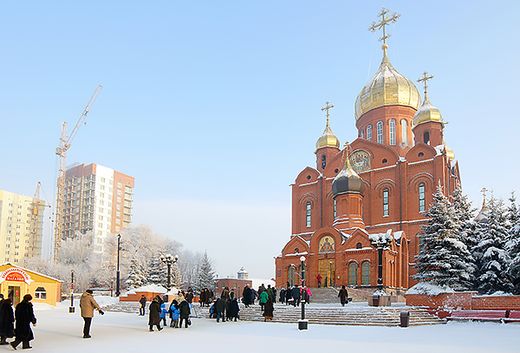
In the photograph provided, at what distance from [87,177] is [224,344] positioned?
103060 millimetres

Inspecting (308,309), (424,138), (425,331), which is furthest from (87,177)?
(425,331)

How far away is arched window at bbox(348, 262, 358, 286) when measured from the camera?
37906mm

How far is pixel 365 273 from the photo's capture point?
37344 mm

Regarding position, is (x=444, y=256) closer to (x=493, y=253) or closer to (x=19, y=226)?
(x=493, y=253)

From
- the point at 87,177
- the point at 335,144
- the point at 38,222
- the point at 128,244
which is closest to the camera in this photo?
the point at 335,144

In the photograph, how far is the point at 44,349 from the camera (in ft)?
42.7

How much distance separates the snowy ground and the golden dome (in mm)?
32418

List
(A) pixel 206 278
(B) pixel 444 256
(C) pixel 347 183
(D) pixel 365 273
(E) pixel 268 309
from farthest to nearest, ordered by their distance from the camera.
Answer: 1. (A) pixel 206 278
2. (C) pixel 347 183
3. (D) pixel 365 273
4. (B) pixel 444 256
5. (E) pixel 268 309

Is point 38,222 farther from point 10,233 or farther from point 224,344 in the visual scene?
point 224,344

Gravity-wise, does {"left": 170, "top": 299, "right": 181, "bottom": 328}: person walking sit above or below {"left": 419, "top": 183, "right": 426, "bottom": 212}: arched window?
below

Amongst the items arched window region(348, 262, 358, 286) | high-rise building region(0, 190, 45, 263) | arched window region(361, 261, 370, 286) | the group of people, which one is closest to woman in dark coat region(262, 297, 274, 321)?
the group of people

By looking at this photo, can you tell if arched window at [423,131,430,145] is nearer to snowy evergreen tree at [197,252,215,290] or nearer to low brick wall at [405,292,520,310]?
low brick wall at [405,292,520,310]

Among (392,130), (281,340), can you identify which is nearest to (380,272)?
(281,340)

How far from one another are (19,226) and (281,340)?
113m
